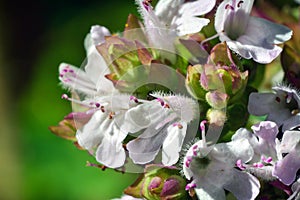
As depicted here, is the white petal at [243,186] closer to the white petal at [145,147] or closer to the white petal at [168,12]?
the white petal at [145,147]

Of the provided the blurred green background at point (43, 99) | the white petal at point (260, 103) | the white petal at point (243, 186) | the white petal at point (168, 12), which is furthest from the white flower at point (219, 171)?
the blurred green background at point (43, 99)

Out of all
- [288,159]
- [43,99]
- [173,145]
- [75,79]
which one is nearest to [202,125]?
[173,145]

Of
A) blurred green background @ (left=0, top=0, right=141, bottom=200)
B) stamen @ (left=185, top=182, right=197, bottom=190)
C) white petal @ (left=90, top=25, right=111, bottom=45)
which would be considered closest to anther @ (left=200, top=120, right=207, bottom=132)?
stamen @ (left=185, top=182, right=197, bottom=190)

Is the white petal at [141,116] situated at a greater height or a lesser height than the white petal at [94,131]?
greater

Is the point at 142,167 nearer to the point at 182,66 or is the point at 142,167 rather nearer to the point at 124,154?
the point at 124,154

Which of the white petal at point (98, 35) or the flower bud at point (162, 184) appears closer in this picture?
the flower bud at point (162, 184)

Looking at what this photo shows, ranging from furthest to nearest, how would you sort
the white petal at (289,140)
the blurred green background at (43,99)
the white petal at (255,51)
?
1. the blurred green background at (43,99)
2. the white petal at (255,51)
3. the white petal at (289,140)

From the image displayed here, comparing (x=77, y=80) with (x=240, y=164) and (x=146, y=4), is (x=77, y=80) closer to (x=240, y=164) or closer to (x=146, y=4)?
(x=146, y=4)
